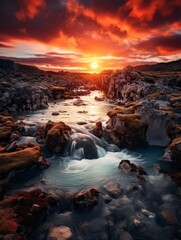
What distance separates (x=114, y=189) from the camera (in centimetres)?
2423

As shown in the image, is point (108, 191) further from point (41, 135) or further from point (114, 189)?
point (41, 135)

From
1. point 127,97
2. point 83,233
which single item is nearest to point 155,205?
point 83,233

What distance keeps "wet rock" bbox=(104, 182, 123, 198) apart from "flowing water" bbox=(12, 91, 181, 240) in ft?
0.38

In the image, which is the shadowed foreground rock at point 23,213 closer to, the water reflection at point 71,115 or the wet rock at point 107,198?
the wet rock at point 107,198

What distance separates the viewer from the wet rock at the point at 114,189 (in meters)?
23.3

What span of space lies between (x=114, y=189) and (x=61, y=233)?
8.60 meters

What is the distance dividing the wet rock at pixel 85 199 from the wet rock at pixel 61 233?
326cm

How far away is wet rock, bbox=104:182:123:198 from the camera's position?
919 inches

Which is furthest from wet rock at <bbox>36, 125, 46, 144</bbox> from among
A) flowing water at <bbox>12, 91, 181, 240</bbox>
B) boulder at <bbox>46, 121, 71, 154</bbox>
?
flowing water at <bbox>12, 91, 181, 240</bbox>

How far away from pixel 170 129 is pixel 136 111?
8764 millimetres

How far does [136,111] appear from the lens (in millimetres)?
45750

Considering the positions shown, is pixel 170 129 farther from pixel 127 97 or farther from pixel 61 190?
pixel 127 97

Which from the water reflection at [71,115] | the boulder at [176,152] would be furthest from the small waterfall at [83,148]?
the water reflection at [71,115]

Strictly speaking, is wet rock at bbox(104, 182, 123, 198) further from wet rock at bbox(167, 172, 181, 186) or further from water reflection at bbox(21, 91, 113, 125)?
water reflection at bbox(21, 91, 113, 125)
